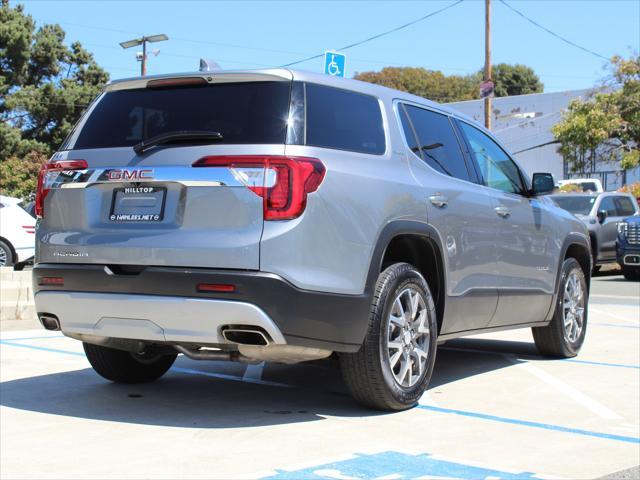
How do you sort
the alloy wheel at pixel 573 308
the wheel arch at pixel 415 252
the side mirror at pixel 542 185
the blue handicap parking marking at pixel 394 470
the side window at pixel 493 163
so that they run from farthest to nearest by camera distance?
the alloy wheel at pixel 573 308
the side mirror at pixel 542 185
the side window at pixel 493 163
the wheel arch at pixel 415 252
the blue handicap parking marking at pixel 394 470

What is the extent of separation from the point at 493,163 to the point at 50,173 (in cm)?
337

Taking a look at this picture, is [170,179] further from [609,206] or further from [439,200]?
[609,206]

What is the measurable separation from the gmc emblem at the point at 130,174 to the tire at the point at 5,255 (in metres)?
12.0

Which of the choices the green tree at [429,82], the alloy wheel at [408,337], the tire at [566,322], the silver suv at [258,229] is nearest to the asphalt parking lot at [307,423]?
the tire at [566,322]

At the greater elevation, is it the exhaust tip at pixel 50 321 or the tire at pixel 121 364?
the exhaust tip at pixel 50 321

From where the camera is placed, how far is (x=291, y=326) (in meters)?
4.71

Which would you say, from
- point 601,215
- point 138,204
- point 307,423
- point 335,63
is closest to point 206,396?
point 307,423

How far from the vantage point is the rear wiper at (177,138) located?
16.2 ft

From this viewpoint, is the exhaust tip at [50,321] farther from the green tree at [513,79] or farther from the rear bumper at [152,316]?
the green tree at [513,79]

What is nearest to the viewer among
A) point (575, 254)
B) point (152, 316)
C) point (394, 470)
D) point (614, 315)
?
point (394, 470)

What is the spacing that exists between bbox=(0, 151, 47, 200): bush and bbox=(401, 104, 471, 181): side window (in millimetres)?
35347

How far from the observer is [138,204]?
16.4 ft

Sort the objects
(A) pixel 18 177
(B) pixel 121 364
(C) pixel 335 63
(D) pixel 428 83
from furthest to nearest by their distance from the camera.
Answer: (D) pixel 428 83 → (A) pixel 18 177 → (C) pixel 335 63 → (B) pixel 121 364

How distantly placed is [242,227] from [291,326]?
0.57 meters
